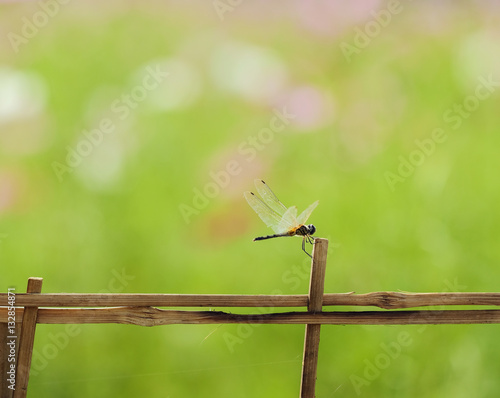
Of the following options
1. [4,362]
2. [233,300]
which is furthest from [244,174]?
[4,362]

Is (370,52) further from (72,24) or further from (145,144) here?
(72,24)

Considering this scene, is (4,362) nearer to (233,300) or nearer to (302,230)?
(233,300)

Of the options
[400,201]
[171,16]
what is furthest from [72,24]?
[400,201]

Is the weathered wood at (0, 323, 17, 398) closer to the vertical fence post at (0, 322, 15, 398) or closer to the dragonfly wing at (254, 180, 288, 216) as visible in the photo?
the vertical fence post at (0, 322, 15, 398)

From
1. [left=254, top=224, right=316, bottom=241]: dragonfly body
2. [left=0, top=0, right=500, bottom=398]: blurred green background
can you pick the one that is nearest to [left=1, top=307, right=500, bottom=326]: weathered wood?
[left=254, top=224, right=316, bottom=241]: dragonfly body

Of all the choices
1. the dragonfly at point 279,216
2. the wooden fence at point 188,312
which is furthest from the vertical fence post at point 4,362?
the dragonfly at point 279,216
